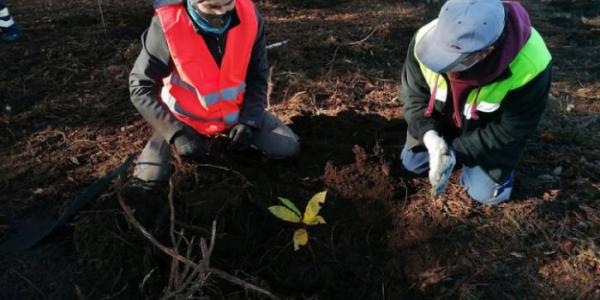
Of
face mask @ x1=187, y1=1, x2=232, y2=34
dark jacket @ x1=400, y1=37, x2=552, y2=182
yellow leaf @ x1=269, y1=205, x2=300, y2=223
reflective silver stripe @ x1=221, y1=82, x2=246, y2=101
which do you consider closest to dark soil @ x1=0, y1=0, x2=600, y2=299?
yellow leaf @ x1=269, y1=205, x2=300, y2=223

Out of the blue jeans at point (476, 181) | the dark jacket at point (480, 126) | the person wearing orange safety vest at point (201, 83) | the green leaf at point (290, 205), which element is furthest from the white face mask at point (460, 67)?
the person wearing orange safety vest at point (201, 83)

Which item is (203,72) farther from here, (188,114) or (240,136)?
(240,136)

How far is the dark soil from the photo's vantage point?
2.05m

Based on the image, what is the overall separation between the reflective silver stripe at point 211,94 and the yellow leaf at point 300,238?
90 cm

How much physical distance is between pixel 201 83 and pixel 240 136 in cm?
38

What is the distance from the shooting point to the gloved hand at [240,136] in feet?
8.30

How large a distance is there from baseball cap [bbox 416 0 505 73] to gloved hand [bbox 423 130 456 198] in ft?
1.70

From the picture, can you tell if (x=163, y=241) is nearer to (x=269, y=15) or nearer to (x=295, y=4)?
(x=269, y=15)

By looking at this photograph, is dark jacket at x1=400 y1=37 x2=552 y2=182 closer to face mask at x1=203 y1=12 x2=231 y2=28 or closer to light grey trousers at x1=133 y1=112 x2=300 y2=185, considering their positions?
light grey trousers at x1=133 y1=112 x2=300 y2=185

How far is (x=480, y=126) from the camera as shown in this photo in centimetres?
244

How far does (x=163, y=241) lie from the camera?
7.12 feet

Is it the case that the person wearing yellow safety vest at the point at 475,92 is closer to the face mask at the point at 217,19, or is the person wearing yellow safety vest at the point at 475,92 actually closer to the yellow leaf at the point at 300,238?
the yellow leaf at the point at 300,238

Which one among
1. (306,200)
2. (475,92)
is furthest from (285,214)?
(475,92)

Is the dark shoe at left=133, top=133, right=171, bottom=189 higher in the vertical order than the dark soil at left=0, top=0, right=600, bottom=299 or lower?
higher
